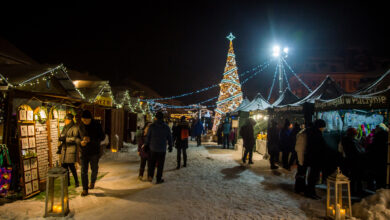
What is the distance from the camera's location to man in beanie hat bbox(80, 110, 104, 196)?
16.6 ft

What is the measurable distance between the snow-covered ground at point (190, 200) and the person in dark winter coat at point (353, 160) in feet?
4.65

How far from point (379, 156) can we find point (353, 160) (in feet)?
2.08

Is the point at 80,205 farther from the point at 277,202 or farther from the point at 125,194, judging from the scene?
the point at 277,202

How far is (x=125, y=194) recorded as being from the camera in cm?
524

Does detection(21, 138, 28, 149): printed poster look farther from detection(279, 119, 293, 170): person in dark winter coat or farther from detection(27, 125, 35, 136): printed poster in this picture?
detection(279, 119, 293, 170): person in dark winter coat

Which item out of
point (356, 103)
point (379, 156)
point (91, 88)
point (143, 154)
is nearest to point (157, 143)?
point (143, 154)

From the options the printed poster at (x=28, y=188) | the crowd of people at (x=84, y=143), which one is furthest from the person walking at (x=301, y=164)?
the printed poster at (x=28, y=188)

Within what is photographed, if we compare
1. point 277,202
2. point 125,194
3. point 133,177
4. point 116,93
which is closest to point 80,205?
point 125,194

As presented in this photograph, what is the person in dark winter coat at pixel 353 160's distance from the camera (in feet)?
18.6

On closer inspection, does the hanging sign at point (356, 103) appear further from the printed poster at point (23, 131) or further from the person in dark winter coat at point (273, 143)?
the printed poster at point (23, 131)

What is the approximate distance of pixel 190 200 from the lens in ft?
16.0

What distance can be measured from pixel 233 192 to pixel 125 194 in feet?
8.44

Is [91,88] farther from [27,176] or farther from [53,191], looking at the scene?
[53,191]

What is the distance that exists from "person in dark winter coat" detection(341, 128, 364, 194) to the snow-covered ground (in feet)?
4.65
